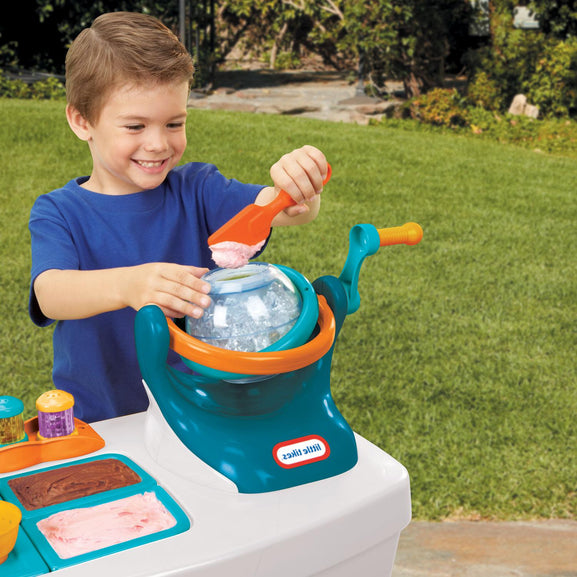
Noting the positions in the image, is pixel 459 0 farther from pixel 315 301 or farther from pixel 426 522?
pixel 315 301

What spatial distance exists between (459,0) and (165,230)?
31.5ft

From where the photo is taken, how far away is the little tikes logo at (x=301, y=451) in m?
1.05

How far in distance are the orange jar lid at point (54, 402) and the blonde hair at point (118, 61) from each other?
1.57 feet

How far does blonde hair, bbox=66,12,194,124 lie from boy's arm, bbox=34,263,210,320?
324 mm

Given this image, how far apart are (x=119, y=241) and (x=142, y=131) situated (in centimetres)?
24

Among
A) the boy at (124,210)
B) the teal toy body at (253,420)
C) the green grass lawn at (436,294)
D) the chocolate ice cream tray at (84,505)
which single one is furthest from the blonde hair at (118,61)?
the green grass lawn at (436,294)

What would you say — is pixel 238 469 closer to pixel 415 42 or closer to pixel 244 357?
pixel 244 357

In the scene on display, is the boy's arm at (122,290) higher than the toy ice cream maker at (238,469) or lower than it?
higher

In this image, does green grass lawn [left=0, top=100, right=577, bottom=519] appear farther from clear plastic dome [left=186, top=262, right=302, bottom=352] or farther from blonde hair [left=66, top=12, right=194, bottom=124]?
blonde hair [left=66, top=12, right=194, bottom=124]

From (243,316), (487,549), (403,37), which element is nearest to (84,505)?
(243,316)

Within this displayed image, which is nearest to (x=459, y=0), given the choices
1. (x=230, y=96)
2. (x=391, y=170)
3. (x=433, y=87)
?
(x=433, y=87)

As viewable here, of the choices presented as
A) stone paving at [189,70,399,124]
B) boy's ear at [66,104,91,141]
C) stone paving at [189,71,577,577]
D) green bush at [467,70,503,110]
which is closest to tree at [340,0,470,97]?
stone paving at [189,70,399,124]

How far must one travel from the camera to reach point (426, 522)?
89.7 inches

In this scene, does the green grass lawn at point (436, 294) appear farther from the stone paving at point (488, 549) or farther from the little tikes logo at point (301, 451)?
the little tikes logo at point (301, 451)
